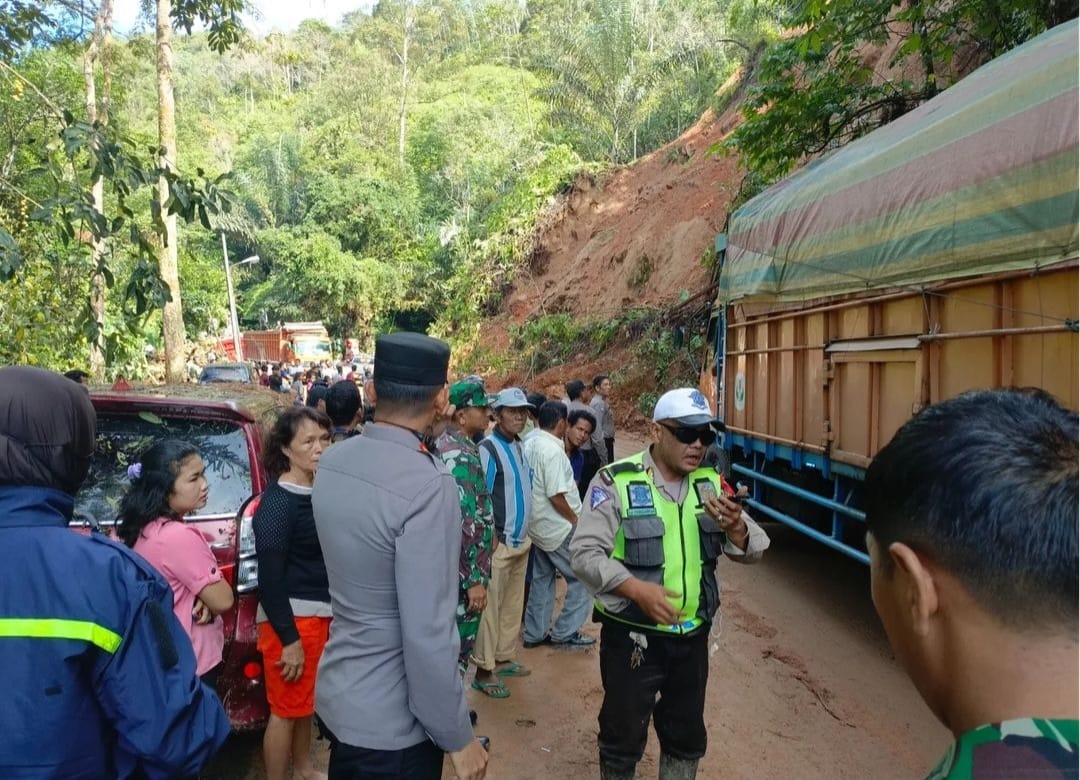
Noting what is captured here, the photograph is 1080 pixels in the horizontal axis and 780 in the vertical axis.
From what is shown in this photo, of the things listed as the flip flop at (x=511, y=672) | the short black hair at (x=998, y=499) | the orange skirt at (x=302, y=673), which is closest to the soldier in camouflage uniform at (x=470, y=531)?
the orange skirt at (x=302, y=673)

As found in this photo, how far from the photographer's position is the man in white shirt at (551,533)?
4.82 metres

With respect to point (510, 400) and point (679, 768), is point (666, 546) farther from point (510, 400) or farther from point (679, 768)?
point (510, 400)

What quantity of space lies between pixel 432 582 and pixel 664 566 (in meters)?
1.13

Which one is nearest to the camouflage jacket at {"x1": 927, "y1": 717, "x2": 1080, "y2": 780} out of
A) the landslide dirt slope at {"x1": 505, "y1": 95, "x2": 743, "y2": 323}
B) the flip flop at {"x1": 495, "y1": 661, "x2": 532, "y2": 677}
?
the flip flop at {"x1": 495, "y1": 661, "x2": 532, "y2": 677}

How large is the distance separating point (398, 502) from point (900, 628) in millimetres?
1240

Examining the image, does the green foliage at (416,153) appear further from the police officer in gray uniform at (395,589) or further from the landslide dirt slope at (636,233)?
the police officer in gray uniform at (395,589)

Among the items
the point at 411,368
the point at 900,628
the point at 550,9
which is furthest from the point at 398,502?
the point at 550,9

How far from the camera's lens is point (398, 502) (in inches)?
75.9

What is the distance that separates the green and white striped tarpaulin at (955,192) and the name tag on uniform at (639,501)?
6.62 ft

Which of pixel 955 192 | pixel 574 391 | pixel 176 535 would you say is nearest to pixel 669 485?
pixel 176 535

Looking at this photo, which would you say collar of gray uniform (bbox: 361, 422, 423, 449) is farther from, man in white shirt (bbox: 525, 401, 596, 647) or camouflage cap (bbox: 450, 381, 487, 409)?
man in white shirt (bbox: 525, 401, 596, 647)

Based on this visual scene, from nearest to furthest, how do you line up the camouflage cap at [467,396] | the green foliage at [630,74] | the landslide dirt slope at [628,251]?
the camouflage cap at [467,396] → the landslide dirt slope at [628,251] → the green foliage at [630,74]

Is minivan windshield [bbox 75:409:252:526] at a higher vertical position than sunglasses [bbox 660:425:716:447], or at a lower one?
lower

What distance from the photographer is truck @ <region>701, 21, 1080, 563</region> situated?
3.34 m
